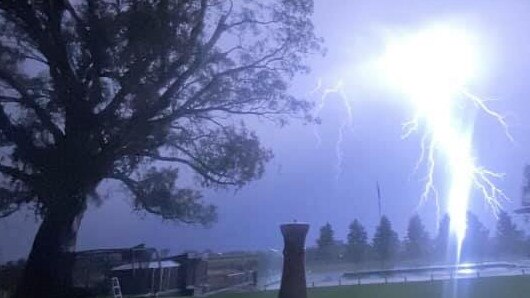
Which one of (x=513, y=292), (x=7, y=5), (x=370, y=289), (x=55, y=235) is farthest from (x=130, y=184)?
(x=513, y=292)

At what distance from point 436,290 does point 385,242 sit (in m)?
4.74

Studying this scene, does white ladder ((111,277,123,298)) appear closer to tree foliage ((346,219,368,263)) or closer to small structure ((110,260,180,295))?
small structure ((110,260,180,295))

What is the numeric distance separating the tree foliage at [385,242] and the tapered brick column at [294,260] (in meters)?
8.78

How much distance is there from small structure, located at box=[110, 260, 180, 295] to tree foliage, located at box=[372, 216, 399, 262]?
20.2 feet

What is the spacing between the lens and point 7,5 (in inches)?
693

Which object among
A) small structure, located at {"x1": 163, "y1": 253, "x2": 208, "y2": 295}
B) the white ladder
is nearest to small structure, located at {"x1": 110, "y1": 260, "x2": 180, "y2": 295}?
small structure, located at {"x1": 163, "y1": 253, "x2": 208, "y2": 295}

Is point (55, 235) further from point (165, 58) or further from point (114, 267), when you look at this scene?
point (165, 58)

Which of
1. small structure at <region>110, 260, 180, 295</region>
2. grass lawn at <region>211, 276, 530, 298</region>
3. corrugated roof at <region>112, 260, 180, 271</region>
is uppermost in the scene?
corrugated roof at <region>112, 260, 180, 271</region>

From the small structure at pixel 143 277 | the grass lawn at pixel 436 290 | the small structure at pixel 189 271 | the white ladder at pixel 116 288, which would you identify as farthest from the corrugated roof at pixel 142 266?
the grass lawn at pixel 436 290

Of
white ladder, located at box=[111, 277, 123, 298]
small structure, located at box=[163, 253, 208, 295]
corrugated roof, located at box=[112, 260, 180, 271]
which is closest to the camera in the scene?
white ladder, located at box=[111, 277, 123, 298]

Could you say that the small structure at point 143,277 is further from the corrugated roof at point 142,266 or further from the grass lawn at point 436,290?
the grass lawn at point 436,290

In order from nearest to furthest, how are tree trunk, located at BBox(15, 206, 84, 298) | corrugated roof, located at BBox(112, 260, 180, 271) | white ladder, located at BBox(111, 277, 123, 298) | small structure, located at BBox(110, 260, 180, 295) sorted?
tree trunk, located at BBox(15, 206, 84, 298)
white ladder, located at BBox(111, 277, 123, 298)
small structure, located at BBox(110, 260, 180, 295)
corrugated roof, located at BBox(112, 260, 180, 271)

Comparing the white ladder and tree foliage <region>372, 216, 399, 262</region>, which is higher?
tree foliage <region>372, 216, 399, 262</region>

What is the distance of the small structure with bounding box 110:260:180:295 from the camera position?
2000 centimetres
